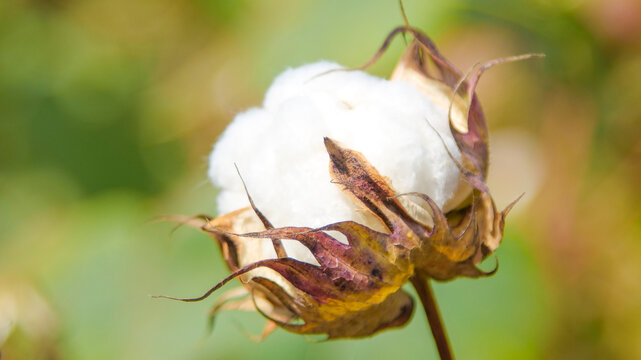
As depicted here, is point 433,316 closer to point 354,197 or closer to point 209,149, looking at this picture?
point 354,197

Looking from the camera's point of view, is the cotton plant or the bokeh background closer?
the cotton plant

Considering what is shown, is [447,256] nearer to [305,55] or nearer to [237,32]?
[305,55]

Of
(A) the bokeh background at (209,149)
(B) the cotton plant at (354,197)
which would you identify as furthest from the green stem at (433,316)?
(A) the bokeh background at (209,149)

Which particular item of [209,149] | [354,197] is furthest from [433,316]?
[209,149]

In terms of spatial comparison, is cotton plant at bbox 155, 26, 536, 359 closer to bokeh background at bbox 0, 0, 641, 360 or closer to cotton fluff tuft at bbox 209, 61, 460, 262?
cotton fluff tuft at bbox 209, 61, 460, 262

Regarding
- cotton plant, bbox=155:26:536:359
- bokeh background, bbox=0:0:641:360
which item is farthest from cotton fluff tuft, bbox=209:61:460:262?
bokeh background, bbox=0:0:641:360

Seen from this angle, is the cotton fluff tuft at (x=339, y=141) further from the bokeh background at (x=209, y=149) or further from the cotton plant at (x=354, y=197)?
the bokeh background at (x=209, y=149)
